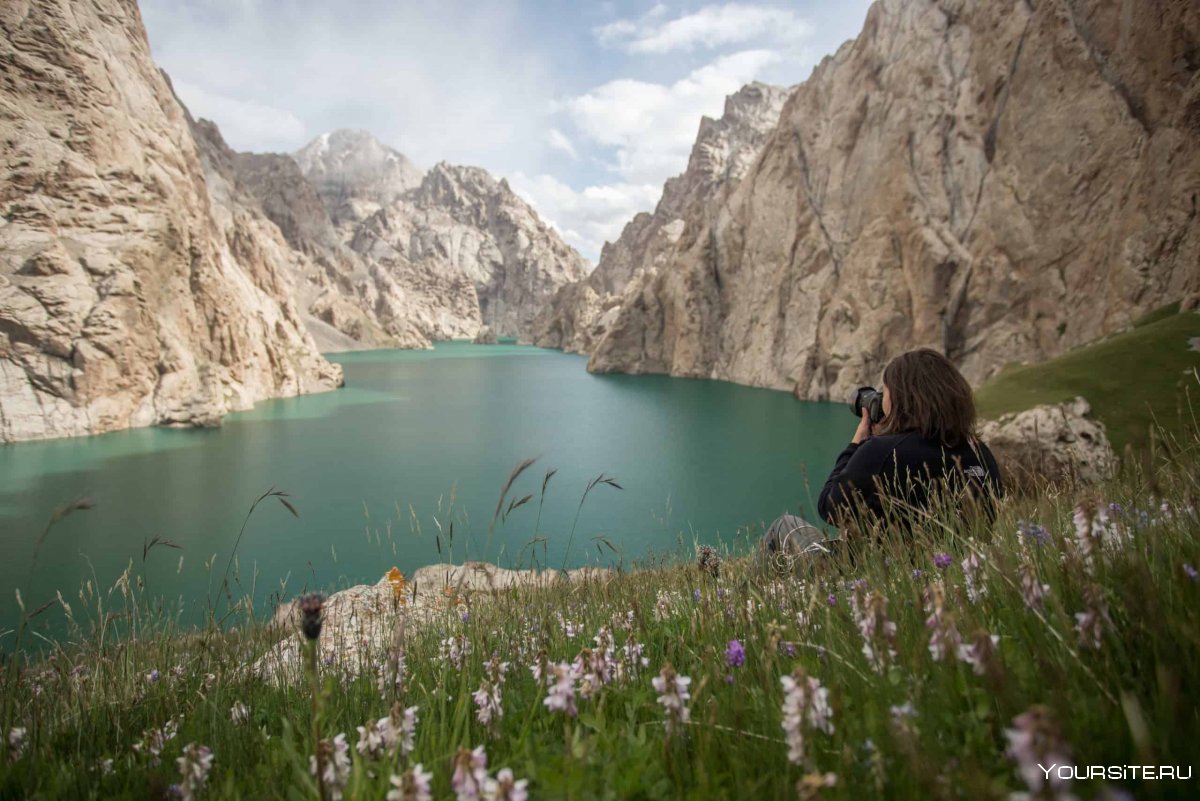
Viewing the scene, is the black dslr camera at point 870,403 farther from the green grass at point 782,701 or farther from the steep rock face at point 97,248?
the steep rock face at point 97,248

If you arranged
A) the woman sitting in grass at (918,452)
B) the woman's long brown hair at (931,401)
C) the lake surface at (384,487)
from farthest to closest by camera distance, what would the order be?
the lake surface at (384,487) → the woman's long brown hair at (931,401) → the woman sitting in grass at (918,452)

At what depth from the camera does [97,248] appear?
103ft

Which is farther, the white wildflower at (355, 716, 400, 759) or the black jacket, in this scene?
the black jacket

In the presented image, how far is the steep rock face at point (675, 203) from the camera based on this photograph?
112188 millimetres

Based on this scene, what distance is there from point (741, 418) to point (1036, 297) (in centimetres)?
1733

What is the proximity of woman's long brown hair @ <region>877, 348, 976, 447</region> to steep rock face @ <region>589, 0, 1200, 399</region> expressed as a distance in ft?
77.5

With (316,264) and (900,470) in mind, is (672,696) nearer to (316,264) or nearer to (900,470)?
(900,470)

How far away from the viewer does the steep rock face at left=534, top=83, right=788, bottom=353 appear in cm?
11219

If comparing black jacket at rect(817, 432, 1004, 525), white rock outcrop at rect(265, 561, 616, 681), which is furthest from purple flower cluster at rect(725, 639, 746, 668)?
black jacket at rect(817, 432, 1004, 525)

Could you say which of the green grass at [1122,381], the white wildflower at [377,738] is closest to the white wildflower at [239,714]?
the white wildflower at [377,738]

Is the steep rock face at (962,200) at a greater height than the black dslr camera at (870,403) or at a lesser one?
greater

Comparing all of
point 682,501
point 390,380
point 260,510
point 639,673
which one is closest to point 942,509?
point 639,673

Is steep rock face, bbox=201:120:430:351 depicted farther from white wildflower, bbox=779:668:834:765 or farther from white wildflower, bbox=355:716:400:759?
white wildflower, bbox=779:668:834:765

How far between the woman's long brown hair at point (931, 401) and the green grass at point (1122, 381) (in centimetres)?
1031
